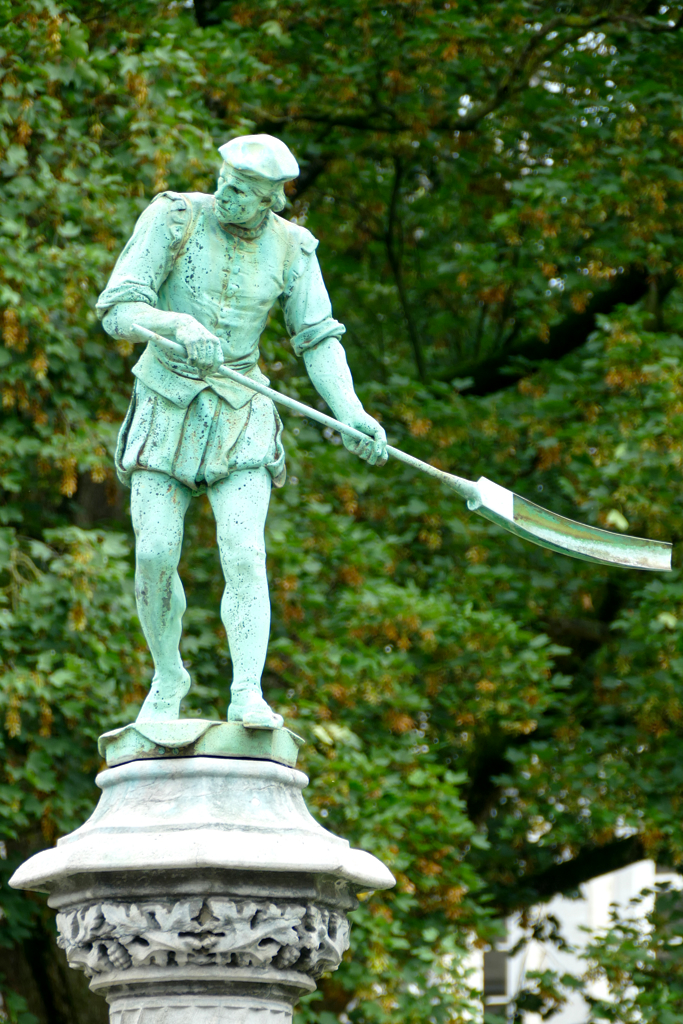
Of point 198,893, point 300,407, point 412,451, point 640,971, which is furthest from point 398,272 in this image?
point 198,893

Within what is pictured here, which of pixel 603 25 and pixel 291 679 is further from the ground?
pixel 603 25

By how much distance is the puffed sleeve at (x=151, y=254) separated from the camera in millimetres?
4918

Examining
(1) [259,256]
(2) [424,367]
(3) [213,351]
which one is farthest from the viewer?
(2) [424,367]

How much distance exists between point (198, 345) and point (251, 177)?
21.2 inches

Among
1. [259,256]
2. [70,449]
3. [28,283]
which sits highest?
[28,283]

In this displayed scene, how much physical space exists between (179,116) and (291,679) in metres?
3.16

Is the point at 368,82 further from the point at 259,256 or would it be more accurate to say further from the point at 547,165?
the point at 259,256

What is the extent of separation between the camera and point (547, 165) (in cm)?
1172

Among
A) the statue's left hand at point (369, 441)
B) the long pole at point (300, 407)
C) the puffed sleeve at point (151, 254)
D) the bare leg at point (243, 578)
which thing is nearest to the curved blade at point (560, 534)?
the long pole at point (300, 407)

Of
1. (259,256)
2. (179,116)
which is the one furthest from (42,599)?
(259,256)

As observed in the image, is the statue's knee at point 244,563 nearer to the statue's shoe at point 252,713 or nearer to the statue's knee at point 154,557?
the statue's knee at point 154,557

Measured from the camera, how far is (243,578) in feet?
16.3

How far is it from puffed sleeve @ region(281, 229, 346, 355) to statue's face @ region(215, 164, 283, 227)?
11.5 inches

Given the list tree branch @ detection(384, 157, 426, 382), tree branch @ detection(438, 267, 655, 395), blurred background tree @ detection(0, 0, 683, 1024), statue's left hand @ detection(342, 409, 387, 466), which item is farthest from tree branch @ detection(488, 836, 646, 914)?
statue's left hand @ detection(342, 409, 387, 466)
